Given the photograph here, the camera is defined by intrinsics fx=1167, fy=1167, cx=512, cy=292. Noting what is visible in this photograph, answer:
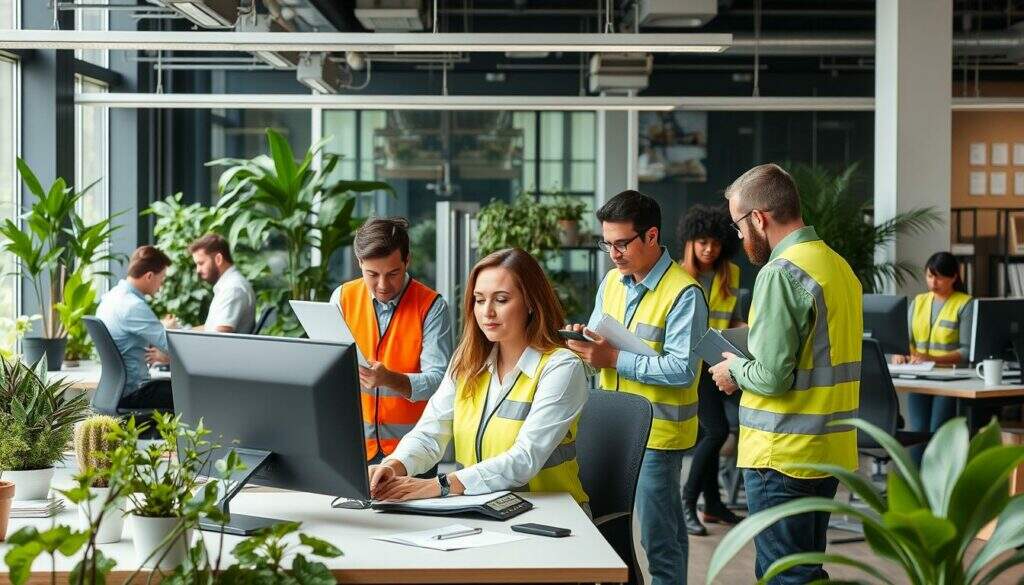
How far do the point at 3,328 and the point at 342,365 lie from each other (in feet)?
17.2

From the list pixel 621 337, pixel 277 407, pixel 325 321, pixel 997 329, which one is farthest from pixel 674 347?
pixel 997 329

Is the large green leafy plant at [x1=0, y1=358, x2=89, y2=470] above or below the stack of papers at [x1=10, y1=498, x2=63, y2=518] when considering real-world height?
above

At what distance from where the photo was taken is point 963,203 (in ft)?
39.1

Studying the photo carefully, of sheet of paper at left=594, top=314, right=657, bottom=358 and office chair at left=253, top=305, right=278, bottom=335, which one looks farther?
office chair at left=253, top=305, right=278, bottom=335

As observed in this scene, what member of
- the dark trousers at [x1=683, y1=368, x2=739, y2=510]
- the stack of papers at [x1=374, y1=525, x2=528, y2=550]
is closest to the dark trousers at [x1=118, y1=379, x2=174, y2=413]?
the dark trousers at [x1=683, y1=368, x2=739, y2=510]

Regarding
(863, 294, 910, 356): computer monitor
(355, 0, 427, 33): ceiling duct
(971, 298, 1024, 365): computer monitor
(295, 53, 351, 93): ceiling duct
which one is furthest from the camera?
(355, 0, 427, 33): ceiling duct

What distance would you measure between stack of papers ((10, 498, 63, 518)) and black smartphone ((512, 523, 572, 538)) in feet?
3.54

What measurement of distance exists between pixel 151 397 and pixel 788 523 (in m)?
4.35

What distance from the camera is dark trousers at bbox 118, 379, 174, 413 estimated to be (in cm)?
643

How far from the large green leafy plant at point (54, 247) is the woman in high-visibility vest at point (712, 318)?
143 inches

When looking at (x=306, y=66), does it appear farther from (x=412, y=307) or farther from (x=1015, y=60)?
(x=1015, y=60)

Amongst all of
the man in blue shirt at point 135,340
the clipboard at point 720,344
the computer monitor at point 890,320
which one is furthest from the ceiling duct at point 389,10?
the clipboard at point 720,344

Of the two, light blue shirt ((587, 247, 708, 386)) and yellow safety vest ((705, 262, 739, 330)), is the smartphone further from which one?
yellow safety vest ((705, 262, 739, 330))

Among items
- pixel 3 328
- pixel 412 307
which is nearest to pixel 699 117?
pixel 3 328
